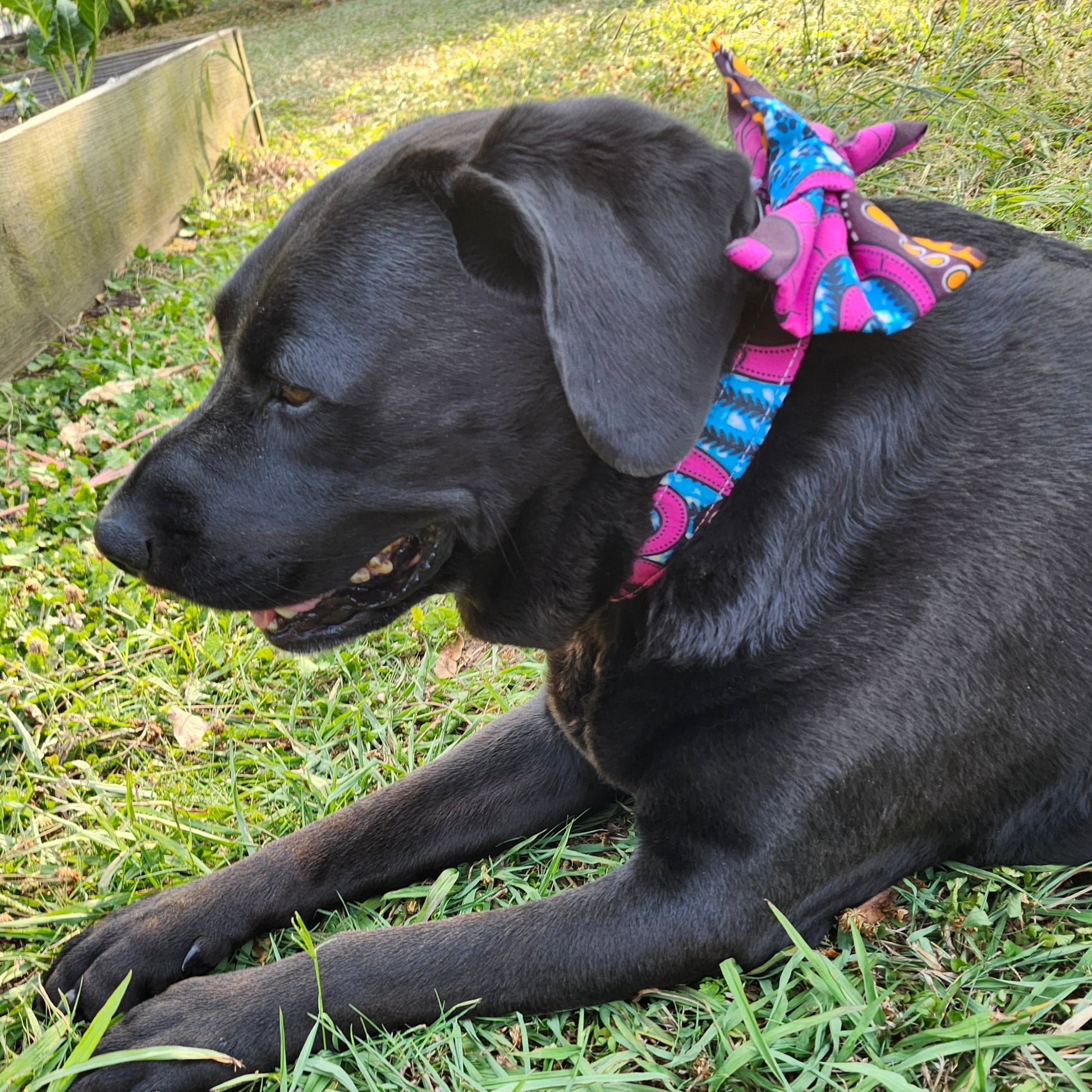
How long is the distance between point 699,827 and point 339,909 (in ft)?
2.54

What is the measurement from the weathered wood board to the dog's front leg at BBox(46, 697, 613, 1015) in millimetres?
2887

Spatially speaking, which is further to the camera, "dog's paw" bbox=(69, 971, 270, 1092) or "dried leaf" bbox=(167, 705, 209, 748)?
"dried leaf" bbox=(167, 705, 209, 748)

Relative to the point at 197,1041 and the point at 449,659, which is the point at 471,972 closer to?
the point at 197,1041

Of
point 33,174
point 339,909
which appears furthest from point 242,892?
point 33,174

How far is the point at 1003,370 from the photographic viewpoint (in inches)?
63.1

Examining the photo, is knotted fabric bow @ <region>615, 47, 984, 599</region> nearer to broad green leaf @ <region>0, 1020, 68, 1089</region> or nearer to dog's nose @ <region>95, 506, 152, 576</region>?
dog's nose @ <region>95, 506, 152, 576</region>

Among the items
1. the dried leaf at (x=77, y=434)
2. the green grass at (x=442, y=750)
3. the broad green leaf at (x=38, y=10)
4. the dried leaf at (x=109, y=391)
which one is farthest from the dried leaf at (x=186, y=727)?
the broad green leaf at (x=38, y=10)

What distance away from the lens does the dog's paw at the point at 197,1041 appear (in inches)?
62.4

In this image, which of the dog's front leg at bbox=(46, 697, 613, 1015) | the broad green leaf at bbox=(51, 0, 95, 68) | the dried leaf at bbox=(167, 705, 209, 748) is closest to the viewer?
the dog's front leg at bbox=(46, 697, 613, 1015)

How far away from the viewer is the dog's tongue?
5.85 ft

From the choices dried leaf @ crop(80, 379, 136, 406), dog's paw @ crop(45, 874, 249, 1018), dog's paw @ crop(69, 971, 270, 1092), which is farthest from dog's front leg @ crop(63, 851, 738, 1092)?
dried leaf @ crop(80, 379, 136, 406)

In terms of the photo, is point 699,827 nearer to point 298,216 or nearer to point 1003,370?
point 1003,370

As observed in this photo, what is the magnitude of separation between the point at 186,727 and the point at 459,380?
1351 millimetres

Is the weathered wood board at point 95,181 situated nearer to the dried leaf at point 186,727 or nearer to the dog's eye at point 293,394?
the dried leaf at point 186,727
